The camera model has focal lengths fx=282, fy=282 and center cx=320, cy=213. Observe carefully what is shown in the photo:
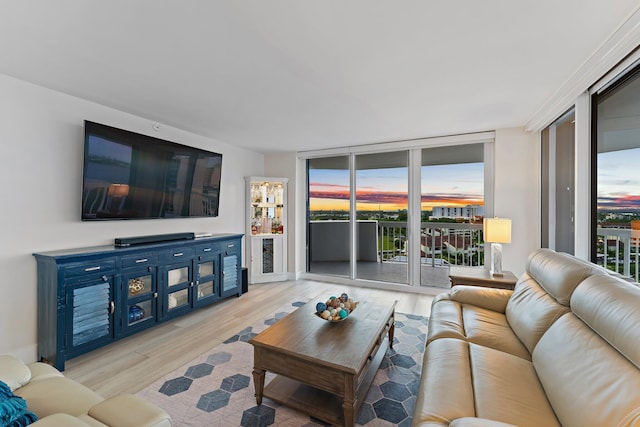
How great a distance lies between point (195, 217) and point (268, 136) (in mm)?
1537

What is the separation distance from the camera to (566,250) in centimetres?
288

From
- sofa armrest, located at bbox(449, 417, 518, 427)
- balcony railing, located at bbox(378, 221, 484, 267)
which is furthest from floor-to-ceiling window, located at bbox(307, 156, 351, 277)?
sofa armrest, located at bbox(449, 417, 518, 427)

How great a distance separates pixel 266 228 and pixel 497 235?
3.51m

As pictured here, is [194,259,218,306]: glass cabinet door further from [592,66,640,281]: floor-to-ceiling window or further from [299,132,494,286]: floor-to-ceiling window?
[592,66,640,281]: floor-to-ceiling window

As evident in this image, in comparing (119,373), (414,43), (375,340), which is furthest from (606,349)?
(119,373)

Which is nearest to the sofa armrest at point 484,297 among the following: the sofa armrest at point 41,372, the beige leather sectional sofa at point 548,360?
the beige leather sectional sofa at point 548,360

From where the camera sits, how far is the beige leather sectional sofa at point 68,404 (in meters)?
1.03

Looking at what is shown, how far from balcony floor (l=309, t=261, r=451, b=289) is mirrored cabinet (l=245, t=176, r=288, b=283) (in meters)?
0.77

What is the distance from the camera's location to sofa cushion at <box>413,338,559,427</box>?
1.13 m

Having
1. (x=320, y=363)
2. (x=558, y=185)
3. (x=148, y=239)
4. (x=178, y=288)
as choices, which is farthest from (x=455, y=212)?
(x=148, y=239)

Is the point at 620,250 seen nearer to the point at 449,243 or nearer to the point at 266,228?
the point at 449,243

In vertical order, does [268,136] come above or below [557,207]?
above

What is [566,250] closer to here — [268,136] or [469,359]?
[469,359]

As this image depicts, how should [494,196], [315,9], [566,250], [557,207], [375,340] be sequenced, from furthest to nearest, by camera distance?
1. [494,196]
2. [557,207]
3. [566,250]
4. [375,340]
5. [315,9]
